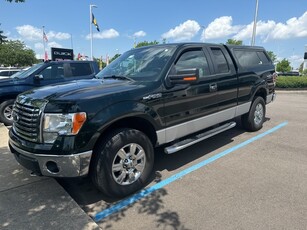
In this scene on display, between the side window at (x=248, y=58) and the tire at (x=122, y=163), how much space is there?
321 centimetres

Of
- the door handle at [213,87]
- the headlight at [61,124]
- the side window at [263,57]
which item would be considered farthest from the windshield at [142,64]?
the side window at [263,57]

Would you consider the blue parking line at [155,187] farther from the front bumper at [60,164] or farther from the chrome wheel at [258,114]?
the chrome wheel at [258,114]

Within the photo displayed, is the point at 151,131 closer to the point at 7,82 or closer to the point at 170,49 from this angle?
the point at 170,49

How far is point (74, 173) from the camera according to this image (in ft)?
9.84

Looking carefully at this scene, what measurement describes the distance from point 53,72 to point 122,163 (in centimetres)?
602

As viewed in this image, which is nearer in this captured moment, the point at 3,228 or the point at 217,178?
the point at 3,228

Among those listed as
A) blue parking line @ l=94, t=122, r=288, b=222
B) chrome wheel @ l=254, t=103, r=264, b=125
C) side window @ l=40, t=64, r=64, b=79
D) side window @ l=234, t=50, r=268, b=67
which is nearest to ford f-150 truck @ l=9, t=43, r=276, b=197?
blue parking line @ l=94, t=122, r=288, b=222

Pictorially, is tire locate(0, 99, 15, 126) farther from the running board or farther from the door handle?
the door handle

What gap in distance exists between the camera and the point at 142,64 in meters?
4.27

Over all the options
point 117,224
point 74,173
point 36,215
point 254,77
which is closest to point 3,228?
point 36,215

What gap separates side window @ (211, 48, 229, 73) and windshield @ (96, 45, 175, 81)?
3.51ft

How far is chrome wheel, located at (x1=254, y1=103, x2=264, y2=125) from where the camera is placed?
6.38 metres

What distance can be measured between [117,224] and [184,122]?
74.0 inches

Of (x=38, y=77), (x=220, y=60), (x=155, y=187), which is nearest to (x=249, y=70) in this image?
(x=220, y=60)
